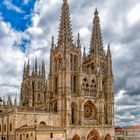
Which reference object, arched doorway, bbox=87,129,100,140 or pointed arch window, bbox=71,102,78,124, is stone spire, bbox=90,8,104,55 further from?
arched doorway, bbox=87,129,100,140

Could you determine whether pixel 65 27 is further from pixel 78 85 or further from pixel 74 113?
pixel 74 113

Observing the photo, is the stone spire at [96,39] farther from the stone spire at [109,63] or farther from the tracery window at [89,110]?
the tracery window at [89,110]

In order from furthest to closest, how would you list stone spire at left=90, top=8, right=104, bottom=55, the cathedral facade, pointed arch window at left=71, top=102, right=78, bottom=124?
stone spire at left=90, top=8, right=104, bottom=55, pointed arch window at left=71, top=102, right=78, bottom=124, the cathedral facade

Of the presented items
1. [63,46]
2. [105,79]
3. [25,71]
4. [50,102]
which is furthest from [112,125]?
[25,71]

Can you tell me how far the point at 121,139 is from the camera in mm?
81250

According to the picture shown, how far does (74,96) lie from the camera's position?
212 feet

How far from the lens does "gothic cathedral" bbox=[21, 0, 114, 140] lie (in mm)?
62844

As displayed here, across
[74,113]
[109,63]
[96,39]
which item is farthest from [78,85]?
[96,39]

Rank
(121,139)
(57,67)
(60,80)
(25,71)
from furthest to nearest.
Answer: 1. (25,71)
2. (121,139)
3. (57,67)
4. (60,80)

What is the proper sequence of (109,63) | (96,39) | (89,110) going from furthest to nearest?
(96,39) → (109,63) → (89,110)

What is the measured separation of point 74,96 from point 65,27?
16.4 metres

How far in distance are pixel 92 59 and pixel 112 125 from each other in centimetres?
1703

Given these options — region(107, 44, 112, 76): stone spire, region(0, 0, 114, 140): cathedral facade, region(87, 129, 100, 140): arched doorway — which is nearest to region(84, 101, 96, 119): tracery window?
region(0, 0, 114, 140): cathedral facade

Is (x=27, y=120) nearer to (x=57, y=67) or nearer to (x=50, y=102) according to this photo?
(x=50, y=102)
